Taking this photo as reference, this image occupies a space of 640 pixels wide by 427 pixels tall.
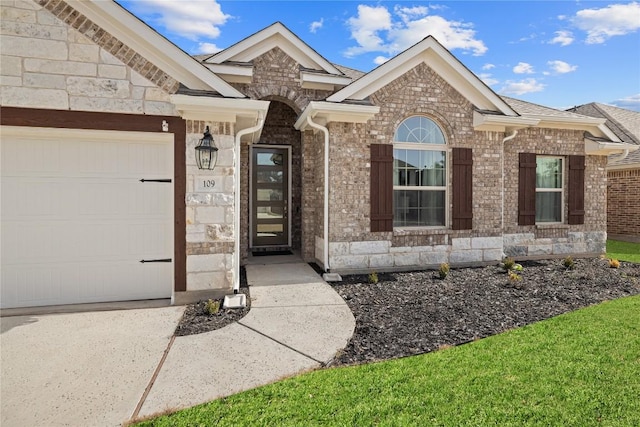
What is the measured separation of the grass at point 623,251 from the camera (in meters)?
9.07

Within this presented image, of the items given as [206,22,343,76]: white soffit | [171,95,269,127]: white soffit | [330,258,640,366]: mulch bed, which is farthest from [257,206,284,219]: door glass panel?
[171,95,269,127]: white soffit

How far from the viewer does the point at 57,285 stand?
4.94 meters

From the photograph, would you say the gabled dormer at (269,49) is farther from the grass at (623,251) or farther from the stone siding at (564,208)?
the grass at (623,251)

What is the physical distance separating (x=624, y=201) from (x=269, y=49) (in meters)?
14.1

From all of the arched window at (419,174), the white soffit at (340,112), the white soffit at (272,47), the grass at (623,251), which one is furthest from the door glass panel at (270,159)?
the grass at (623,251)

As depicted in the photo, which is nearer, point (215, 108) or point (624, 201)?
point (215, 108)

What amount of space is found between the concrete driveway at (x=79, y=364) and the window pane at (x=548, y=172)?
908 cm

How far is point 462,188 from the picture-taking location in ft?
24.9

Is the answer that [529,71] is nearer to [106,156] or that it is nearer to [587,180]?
[587,180]

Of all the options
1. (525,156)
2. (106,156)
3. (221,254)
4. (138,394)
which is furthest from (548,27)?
(138,394)

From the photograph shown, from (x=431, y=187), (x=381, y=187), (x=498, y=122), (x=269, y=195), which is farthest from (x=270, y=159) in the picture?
(x=498, y=122)

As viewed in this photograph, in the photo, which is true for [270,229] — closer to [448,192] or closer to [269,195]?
[269,195]

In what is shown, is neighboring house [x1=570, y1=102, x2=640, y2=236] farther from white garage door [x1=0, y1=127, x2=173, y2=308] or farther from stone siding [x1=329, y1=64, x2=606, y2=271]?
white garage door [x1=0, y1=127, x2=173, y2=308]

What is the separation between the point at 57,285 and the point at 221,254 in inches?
92.5
